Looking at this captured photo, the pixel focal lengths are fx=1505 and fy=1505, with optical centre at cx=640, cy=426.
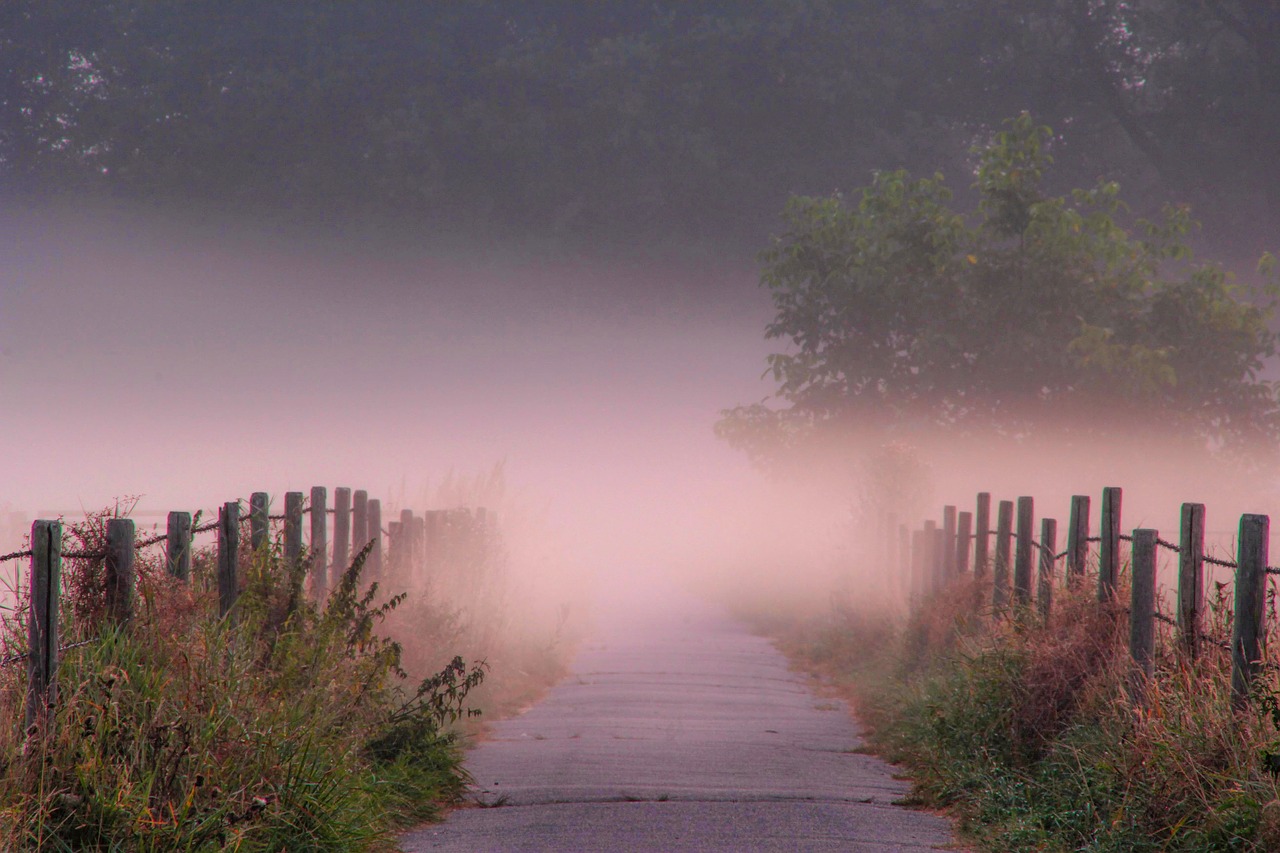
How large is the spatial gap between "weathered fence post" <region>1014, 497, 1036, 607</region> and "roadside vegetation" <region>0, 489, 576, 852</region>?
5061 mm

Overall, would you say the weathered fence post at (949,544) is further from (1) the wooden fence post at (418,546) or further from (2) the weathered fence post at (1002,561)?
(1) the wooden fence post at (418,546)

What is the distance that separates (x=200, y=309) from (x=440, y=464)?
27.2m

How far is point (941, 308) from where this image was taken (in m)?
36.0

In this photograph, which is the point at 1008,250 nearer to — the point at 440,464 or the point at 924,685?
the point at 924,685

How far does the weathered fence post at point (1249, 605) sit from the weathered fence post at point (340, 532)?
8297 mm

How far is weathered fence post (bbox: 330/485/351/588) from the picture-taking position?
542 inches

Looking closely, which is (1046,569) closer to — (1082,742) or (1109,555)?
Result: (1109,555)

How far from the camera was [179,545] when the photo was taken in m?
8.55

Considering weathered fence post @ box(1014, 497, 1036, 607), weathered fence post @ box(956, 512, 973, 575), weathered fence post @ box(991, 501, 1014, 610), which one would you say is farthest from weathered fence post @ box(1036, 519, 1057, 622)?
weathered fence post @ box(956, 512, 973, 575)

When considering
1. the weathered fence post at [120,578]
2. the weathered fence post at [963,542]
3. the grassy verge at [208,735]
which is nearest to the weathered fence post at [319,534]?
the grassy verge at [208,735]

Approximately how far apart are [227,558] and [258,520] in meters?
0.83

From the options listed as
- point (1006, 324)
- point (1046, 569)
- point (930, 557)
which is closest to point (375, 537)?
point (1046, 569)

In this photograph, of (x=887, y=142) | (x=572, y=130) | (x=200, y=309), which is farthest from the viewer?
(x=200, y=309)

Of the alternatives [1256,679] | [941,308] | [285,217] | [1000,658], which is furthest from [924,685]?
[285,217]
